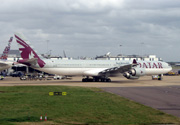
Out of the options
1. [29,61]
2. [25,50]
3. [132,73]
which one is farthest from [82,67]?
[25,50]

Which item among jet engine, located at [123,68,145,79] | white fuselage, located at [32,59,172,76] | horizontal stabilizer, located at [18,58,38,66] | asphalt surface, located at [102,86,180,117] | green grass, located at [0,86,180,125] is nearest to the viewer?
green grass, located at [0,86,180,125]

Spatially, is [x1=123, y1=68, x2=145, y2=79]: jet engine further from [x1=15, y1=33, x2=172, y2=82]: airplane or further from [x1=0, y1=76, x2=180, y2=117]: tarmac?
[x1=0, y1=76, x2=180, y2=117]: tarmac

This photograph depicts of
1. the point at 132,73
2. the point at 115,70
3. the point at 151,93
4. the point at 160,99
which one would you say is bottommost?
the point at 160,99

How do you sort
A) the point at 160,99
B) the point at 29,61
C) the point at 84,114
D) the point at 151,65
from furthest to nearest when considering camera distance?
the point at 151,65, the point at 29,61, the point at 160,99, the point at 84,114

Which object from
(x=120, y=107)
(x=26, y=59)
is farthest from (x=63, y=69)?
(x=120, y=107)

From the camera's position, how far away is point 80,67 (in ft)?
160

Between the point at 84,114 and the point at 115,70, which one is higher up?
the point at 115,70

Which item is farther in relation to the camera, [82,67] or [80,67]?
[82,67]

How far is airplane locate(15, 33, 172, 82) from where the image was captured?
4412 centimetres

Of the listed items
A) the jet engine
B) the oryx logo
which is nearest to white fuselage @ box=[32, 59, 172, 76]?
the oryx logo

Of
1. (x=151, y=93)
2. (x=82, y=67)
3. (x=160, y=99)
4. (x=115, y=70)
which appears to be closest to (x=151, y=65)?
(x=115, y=70)

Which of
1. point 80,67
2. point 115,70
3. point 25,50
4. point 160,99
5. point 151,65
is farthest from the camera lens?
point 151,65

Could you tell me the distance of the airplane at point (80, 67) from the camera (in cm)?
4412

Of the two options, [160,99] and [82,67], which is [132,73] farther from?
[160,99]
